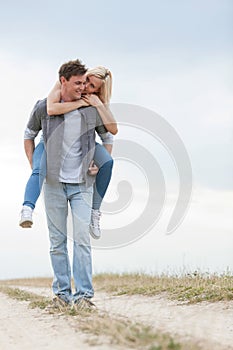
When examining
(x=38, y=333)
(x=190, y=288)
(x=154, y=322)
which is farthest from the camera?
(x=190, y=288)

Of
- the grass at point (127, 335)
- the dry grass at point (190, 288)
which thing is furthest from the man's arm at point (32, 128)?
the dry grass at point (190, 288)

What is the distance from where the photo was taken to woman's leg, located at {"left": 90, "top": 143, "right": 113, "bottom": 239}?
264 inches

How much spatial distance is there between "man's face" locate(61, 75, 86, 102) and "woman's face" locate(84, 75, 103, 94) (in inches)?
3.3

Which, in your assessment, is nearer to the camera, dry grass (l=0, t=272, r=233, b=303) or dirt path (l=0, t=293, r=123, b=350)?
dirt path (l=0, t=293, r=123, b=350)

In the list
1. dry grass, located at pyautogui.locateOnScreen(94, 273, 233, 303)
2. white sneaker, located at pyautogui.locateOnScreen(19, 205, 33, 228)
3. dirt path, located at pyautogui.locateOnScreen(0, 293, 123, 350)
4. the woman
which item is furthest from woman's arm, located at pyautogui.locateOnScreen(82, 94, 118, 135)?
dry grass, located at pyautogui.locateOnScreen(94, 273, 233, 303)

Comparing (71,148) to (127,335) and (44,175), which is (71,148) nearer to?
(44,175)

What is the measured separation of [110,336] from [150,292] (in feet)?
15.2

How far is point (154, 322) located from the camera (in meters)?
5.55

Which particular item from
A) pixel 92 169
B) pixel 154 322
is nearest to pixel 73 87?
pixel 92 169

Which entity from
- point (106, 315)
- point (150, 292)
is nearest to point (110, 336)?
point (106, 315)

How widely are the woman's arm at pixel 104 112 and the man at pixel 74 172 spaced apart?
2.1 inches

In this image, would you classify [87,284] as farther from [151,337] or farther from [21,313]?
[151,337]

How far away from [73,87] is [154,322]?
246cm

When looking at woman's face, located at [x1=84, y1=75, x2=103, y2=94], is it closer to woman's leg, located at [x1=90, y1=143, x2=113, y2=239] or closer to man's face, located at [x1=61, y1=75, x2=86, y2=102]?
man's face, located at [x1=61, y1=75, x2=86, y2=102]
